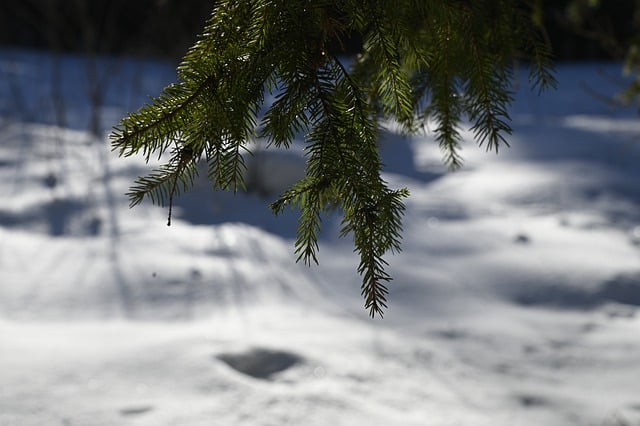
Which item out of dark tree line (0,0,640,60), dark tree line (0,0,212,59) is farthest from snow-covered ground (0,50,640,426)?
dark tree line (0,0,212,59)

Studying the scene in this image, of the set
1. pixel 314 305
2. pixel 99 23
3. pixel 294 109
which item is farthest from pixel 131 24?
pixel 294 109

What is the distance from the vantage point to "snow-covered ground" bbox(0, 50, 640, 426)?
1.72 metres

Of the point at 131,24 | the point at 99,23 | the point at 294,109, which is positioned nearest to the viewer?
the point at 294,109

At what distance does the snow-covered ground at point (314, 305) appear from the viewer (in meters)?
1.72

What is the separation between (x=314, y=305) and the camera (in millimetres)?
2393

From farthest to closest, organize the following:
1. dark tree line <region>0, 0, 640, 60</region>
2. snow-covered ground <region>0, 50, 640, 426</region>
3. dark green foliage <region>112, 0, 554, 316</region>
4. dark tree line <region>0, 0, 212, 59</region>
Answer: dark tree line <region>0, 0, 212, 59</region> < dark tree line <region>0, 0, 640, 60</region> < snow-covered ground <region>0, 50, 640, 426</region> < dark green foliage <region>112, 0, 554, 316</region>

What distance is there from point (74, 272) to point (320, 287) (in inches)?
38.9

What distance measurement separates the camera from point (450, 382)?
6.10ft

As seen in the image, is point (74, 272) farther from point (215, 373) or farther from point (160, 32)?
point (160, 32)

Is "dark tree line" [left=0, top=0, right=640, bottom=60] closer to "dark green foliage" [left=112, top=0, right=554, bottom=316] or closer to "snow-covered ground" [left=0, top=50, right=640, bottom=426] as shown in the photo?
"snow-covered ground" [left=0, top=50, right=640, bottom=426]

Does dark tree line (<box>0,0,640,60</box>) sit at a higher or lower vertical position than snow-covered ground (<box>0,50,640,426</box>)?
higher

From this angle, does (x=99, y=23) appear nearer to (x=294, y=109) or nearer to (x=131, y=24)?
(x=131, y=24)

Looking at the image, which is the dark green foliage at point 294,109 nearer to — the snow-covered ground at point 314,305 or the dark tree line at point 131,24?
the snow-covered ground at point 314,305

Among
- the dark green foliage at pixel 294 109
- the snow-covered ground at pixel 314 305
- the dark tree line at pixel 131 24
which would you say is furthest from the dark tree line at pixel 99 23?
the dark green foliage at pixel 294 109
